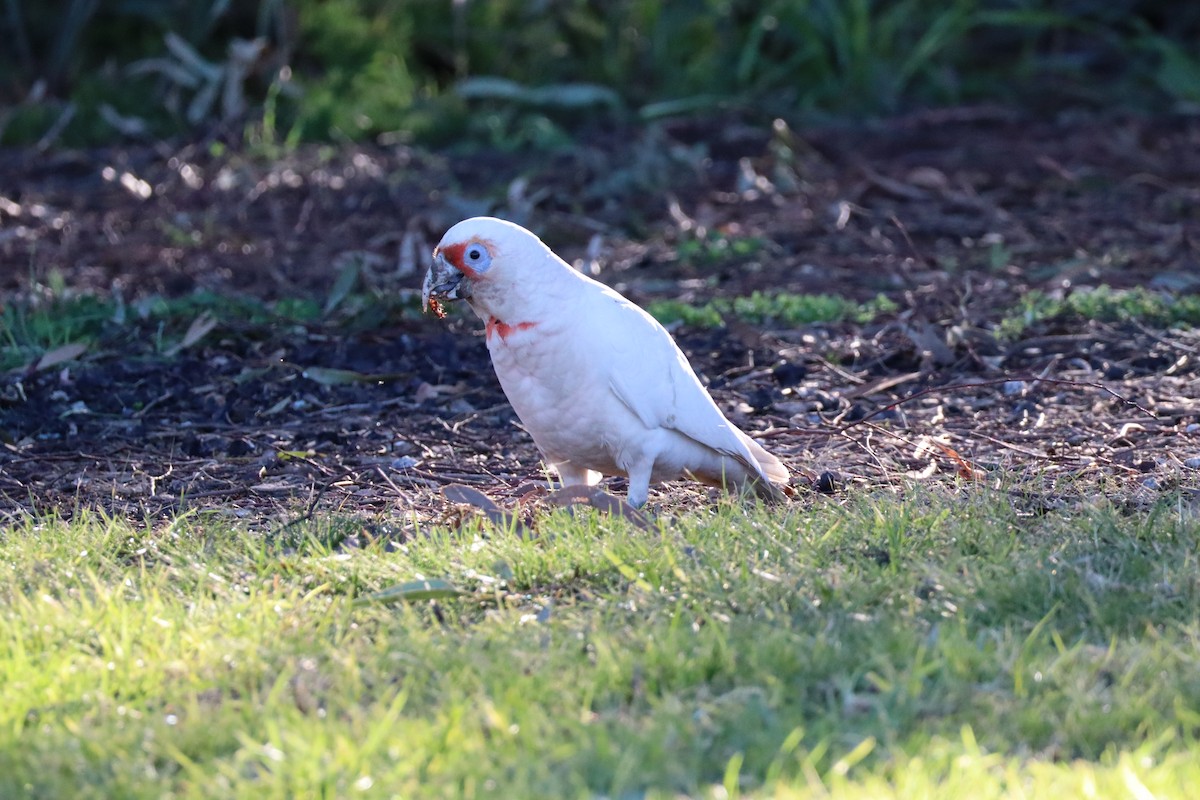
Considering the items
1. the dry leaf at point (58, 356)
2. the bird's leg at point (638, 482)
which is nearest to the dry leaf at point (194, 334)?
the dry leaf at point (58, 356)

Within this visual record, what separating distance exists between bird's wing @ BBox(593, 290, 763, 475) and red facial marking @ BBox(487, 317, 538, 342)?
0.19 metres

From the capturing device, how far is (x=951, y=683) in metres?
2.64

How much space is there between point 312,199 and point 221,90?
2265 mm

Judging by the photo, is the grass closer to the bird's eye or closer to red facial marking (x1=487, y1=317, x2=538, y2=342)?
red facial marking (x1=487, y1=317, x2=538, y2=342)

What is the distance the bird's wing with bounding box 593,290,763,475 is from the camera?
3709 mm

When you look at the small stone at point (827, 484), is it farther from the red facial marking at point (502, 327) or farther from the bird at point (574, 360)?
the red facial marking at point (502, 327)

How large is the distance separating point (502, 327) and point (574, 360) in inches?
8.2

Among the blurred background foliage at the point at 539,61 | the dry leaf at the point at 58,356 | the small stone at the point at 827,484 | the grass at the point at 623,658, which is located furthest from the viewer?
the blurred background foliage at the point at 539,61

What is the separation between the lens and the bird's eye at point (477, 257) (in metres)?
3.60

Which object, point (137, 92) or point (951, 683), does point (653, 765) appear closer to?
point (951, 683)

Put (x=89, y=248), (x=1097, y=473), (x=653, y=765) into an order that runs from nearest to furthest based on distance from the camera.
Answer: (x=653, y=765) → (x=1097, y=473) → (x=89, y=248)

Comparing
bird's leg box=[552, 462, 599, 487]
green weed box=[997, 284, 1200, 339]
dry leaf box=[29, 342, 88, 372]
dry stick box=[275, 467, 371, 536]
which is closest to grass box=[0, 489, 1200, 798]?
dry stick box=[275, 467, 371, 536]

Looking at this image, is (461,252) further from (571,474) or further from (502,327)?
(571,474)

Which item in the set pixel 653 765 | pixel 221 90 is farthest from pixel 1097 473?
pixel 221 90
